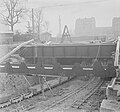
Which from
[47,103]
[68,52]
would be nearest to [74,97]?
[47,103]

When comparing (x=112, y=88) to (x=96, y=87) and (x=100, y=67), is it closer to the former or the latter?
(x=100, y=67)

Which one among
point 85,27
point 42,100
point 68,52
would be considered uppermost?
point 85,27

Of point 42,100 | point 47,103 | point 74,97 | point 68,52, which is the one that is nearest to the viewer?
point 47,103

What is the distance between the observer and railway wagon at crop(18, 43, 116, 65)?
1518 cm

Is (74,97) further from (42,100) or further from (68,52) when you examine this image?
(68,52)

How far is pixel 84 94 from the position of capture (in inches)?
474

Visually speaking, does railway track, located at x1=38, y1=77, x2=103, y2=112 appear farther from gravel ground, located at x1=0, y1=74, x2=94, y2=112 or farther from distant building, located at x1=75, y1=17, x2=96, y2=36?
distant building, located at x1=75, y1=17, x2=96, y2=36

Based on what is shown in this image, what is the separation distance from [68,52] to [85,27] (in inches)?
2163

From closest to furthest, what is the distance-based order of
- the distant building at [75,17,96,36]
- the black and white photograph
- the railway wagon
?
1. the black and white photograph
2. the railway wagon
3. the distant building at [75,17,96,36]

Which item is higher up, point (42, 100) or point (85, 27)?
point (85, 27)

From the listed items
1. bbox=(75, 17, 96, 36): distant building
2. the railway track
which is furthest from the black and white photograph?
bbox=(75, 17, 96, 36): distant building

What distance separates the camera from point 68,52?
15.9m

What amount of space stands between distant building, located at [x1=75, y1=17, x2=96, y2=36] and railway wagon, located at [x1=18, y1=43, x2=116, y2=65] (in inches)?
1975

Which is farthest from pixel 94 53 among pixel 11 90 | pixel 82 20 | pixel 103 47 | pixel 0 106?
pixel 82 20
